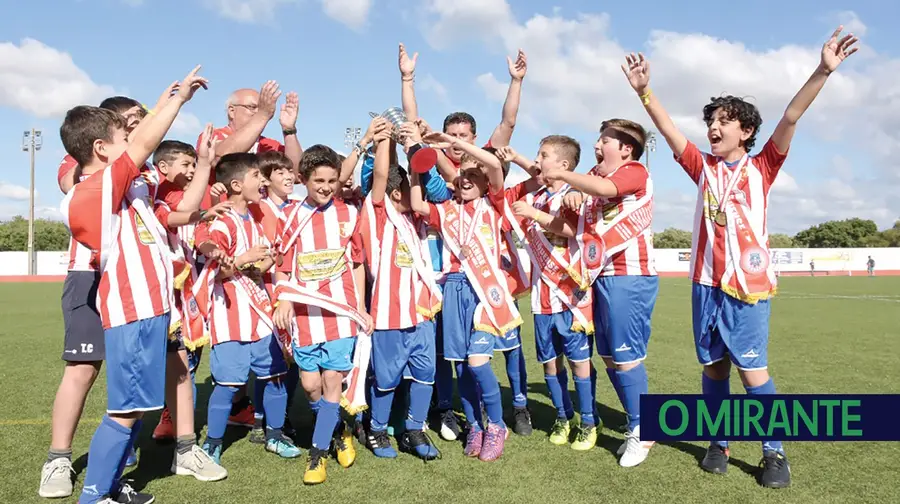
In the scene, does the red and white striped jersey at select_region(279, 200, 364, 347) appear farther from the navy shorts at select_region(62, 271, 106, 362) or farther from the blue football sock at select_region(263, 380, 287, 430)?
the navy shorts at select_region(62, 271, 106, 362)

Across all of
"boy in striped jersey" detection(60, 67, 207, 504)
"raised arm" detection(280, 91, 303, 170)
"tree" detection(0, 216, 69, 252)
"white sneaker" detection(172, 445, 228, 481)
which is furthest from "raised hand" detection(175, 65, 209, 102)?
"tree" detection(0, 216, 69, 252)

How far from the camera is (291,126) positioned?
4.80 m

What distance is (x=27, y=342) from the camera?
952 cm

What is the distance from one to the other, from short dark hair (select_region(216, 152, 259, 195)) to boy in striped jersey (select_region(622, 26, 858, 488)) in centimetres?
259

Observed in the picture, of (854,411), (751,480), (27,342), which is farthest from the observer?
(27,342)

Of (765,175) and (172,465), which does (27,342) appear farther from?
(765,175)

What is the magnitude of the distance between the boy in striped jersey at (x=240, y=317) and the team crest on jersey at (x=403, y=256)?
867mm

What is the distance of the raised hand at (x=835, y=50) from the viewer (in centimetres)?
327

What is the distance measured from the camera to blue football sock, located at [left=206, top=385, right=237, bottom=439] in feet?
13.4

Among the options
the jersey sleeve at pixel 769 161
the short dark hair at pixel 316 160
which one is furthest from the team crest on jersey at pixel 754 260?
the short dark hair at pixel 316 160

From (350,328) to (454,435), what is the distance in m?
1.29

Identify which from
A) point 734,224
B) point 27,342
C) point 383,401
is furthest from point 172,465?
point 27,342

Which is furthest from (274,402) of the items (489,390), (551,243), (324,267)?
(551,243)

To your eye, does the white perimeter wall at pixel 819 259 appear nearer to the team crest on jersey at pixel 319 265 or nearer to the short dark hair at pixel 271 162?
the short dark hair at pixel 271 162
